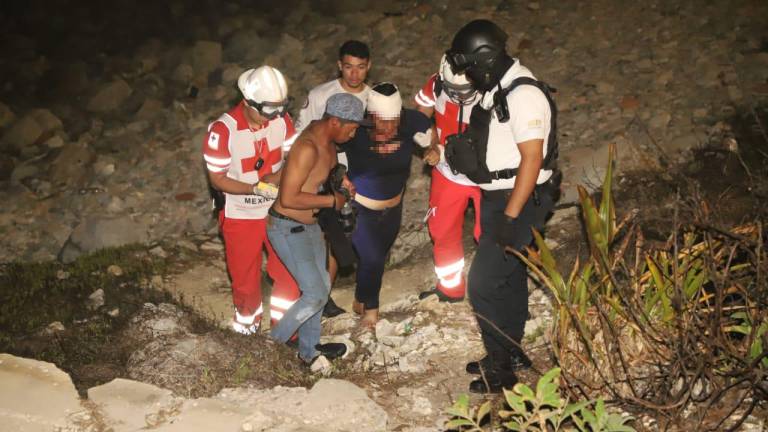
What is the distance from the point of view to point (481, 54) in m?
3.85

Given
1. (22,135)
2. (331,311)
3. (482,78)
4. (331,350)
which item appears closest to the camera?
(482,78)

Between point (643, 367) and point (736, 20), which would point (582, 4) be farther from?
point (643, 367)

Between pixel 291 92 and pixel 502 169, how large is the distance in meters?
4.98

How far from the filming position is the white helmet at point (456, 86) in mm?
4164

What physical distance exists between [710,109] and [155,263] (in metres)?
5.25

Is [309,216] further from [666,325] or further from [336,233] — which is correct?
[666,325]

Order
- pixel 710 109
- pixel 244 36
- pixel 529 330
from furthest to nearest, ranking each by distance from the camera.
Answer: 1. pixel 244 36
2. pixel 710 109
3. pixel 529 330

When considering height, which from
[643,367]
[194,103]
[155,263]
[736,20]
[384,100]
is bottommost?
[155,263]

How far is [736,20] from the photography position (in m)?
8.36

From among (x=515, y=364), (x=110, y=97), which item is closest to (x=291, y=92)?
(x=110, y=97)

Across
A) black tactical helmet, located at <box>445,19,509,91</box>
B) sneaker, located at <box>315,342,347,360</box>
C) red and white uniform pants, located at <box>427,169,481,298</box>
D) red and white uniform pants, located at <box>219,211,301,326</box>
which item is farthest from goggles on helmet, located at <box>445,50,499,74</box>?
sneaker, located at <box>315,342,347,360</box>

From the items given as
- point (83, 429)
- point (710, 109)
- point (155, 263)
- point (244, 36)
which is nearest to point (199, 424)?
point (83, 429)

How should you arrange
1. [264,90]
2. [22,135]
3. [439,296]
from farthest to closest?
[22,135], [439,296], [264,90]

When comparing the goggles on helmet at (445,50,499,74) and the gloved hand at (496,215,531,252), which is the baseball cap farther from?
the gloved hand at (496,215,531,252)
